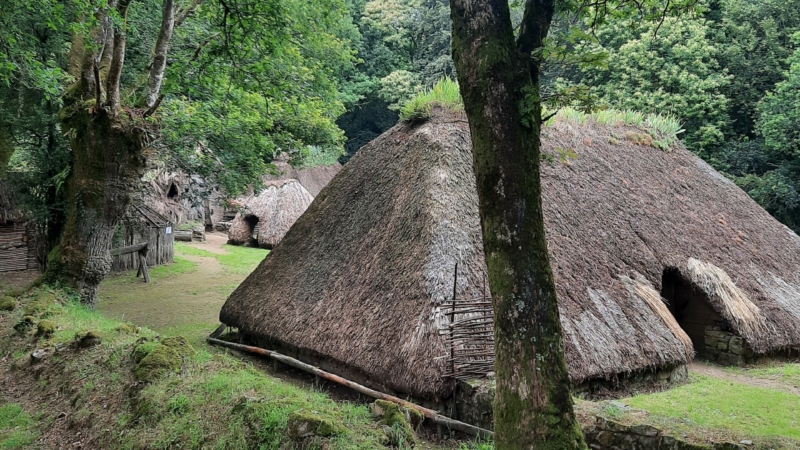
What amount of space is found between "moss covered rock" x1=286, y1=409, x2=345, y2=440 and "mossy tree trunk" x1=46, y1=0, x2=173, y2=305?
6626 millimetres

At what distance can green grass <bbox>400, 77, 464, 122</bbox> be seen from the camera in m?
9.01

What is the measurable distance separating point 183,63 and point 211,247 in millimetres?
15380

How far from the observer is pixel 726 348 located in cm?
870

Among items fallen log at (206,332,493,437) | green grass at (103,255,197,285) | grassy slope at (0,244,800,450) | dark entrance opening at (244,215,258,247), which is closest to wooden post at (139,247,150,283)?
green grass at (103,255,197,285)

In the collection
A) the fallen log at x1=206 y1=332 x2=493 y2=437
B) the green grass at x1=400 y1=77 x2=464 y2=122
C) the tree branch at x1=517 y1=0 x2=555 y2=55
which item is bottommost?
the fallen log at x1=206 y1=332 x2=493 y2=437

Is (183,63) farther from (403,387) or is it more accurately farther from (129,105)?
(403,387)

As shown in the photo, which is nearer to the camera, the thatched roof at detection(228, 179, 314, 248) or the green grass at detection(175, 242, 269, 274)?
the green grass at detection(175, 242, 269, 274)

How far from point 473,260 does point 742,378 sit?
517 cm

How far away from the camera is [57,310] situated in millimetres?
7457

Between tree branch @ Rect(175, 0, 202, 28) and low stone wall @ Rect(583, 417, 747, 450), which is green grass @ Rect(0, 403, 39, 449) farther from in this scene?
tree branch @ Rect(175, 0, 202, 28)

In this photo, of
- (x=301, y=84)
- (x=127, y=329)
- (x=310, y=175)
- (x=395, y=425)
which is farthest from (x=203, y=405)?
(x=310, y=175)

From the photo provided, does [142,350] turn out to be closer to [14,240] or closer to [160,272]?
[14,240]

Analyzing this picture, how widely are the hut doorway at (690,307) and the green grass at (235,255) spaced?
521 inches

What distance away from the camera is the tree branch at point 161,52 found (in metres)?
7.74
